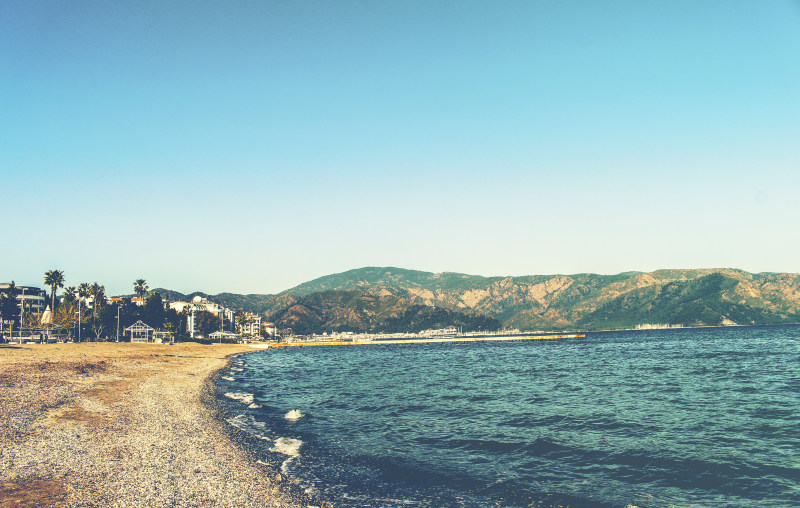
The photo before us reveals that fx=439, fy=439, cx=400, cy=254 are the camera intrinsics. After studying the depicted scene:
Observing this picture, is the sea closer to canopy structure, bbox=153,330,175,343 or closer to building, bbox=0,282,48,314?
canopy structure, bbox=153,330,175,343

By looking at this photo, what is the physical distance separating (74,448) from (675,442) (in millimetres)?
26929

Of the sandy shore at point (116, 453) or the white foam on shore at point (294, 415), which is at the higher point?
the sandy shore at point (116, 453)

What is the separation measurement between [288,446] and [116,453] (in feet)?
23.8

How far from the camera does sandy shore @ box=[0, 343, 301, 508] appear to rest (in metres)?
13.6

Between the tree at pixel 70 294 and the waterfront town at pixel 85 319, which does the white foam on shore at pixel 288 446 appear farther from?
the tree at pixel 70 294

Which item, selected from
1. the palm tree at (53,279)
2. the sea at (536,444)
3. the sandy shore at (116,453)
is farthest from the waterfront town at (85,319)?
the sea at (536,444)

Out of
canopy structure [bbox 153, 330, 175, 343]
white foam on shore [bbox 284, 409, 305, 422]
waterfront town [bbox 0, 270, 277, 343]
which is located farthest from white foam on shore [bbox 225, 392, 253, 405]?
canopy structure [bbox 153, 330, 175, 343]

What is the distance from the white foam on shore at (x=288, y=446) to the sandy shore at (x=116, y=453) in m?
1.97

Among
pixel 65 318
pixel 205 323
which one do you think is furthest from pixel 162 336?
pixel 205 323

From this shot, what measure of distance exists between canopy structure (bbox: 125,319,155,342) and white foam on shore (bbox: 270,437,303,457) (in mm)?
121031

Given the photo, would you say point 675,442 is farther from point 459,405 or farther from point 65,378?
point 65,378

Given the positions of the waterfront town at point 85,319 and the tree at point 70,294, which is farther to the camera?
the tree at point 70,294

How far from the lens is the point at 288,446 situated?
70.8ft

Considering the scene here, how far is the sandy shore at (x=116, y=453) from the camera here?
13.6 meters
